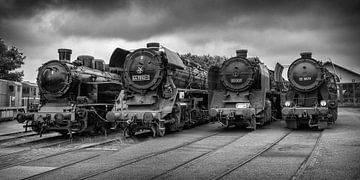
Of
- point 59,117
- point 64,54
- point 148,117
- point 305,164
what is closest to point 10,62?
point 64,54

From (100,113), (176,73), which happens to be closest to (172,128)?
(176,73)

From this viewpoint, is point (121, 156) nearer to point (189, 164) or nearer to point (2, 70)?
point (189, 164)

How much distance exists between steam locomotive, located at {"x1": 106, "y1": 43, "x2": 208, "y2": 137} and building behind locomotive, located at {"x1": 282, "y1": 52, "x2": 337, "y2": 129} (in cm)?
→ 457

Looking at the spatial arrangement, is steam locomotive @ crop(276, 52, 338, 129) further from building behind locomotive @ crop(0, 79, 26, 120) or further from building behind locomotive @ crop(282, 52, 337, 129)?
building behind locomotive @ crop(0, 79, 26, 120)

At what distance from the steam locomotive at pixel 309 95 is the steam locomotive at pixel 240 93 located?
1.12 m

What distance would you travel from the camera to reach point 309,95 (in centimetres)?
1476

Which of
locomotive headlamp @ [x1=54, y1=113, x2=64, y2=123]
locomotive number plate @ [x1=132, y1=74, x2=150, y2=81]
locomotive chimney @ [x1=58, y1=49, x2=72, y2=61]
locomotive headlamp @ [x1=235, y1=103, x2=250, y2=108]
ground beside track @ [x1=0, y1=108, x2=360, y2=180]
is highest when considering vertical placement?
locomotive chimney @ [x1=58, y1=49, x2=72, y2=61]

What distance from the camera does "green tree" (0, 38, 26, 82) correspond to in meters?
27.5

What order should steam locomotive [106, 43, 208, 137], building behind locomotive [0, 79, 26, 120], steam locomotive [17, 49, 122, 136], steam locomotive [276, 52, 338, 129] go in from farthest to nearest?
building behind locomotive [0, 79, 26, 120]
steam locomotive [276, 52, 338, 129]
steam locomotive [17, 49, 122, 136]
steam locomotive [106, 43, 208, 137]

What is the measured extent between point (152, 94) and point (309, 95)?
23.4 feet

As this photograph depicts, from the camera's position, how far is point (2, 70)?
27531mm

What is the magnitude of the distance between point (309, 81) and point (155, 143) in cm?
761

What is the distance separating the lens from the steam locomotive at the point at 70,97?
12.5m

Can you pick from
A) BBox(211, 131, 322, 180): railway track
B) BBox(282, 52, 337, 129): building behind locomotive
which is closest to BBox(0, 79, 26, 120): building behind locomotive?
BBox(282, 52, 337, 129): building behind locomotive
